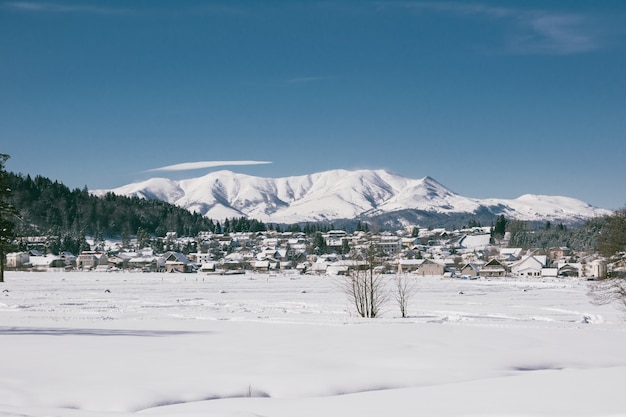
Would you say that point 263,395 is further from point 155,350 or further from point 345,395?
point 155,350

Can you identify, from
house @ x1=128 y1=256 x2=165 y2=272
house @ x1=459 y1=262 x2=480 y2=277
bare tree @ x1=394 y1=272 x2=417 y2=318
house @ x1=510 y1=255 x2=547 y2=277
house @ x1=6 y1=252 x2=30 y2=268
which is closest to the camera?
bare tree @ x1=394 y1=272 x2=417 y2=318

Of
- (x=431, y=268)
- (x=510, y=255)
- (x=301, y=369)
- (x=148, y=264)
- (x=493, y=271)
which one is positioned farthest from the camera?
(x=510, y=255)

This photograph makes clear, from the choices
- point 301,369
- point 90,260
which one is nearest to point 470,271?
point 90,260

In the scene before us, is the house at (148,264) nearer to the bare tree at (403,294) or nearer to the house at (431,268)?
the house at (431,268)

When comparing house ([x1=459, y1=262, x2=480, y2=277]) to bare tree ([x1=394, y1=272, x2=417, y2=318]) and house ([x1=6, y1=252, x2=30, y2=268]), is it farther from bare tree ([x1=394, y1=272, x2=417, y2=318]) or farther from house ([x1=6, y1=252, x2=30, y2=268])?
house ([x1=6, y1=252, x2=30, y2=268])

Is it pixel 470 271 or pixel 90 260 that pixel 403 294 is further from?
pixel 90 260

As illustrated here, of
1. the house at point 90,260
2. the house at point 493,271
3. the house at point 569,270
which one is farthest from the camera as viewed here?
the house at point 90,260

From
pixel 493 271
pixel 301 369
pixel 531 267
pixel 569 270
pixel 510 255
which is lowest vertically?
pixel 493 271

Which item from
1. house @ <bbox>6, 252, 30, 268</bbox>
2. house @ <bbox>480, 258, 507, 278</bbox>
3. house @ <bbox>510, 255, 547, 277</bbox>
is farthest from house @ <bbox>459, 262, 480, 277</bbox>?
house @ <bbox>6, 252, 30, 268</bbox>

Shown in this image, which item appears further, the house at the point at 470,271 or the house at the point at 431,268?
the house at the point at 431,268

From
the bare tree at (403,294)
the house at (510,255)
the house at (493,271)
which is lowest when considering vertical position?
the house at (493,271)

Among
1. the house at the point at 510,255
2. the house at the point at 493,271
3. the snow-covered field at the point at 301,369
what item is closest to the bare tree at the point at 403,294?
the snow-covered field at the point at 301,369

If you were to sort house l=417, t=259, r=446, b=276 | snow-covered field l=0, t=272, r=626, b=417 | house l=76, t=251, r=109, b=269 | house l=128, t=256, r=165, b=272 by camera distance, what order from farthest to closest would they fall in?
house l=76, t=251, r=109, b=269, house l=128, t=256, r=165, b=272, house l=417, t=259, r=446, b=276, snow-covered field l=0, t=272, r=626, b=417

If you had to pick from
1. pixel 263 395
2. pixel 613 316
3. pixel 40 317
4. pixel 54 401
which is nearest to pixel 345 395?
pixel 263 395
